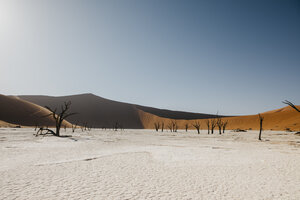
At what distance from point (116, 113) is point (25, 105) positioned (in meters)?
45.9

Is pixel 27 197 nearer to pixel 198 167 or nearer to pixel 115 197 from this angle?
pixel 115 197

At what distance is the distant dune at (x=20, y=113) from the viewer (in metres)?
59.2

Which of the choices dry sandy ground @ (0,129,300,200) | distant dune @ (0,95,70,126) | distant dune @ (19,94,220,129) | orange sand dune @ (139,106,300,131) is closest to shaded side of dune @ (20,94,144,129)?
distant dune @ (19,94,220,129)

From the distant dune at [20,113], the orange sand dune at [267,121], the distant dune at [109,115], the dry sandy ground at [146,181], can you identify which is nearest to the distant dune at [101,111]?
the distant dune at [109,115]

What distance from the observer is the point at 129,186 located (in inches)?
202

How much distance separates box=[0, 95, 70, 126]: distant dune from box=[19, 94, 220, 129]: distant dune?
80.8 feet

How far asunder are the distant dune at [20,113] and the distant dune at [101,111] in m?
24.6

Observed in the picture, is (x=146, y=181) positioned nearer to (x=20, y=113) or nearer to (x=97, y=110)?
(x=20, y=113)

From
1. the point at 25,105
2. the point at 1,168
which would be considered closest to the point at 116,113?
the point at 25,105

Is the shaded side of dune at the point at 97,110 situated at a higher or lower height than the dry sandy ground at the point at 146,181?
higher

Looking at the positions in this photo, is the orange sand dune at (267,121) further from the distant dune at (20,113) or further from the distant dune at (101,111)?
the distant dune at (20,113)

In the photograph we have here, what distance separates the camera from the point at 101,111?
345 ft

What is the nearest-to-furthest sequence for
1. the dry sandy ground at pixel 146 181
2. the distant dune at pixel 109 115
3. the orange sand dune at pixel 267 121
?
the dry sandy ground at pixel 146 181 < the orange sand dune at pixel 267 121 < the distant dune at pixel 109 115

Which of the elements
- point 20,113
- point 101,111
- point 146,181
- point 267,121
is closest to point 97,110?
point 101,111
